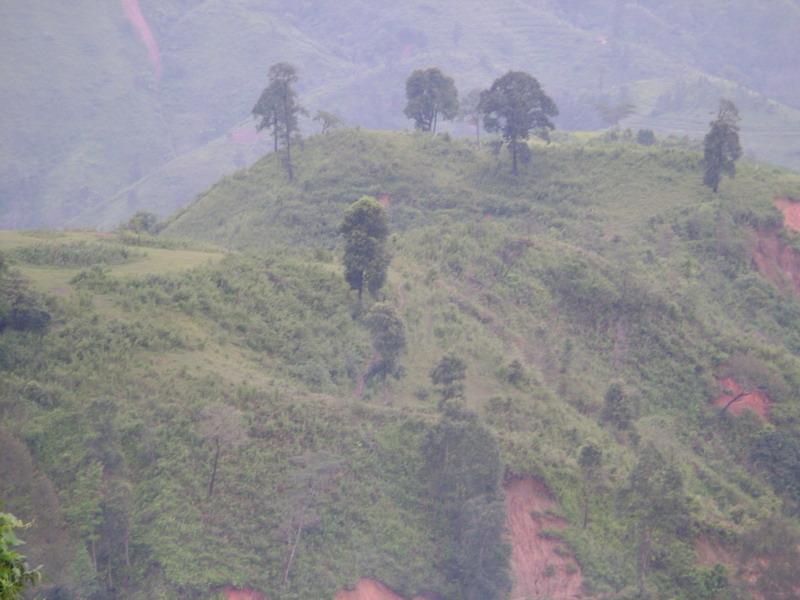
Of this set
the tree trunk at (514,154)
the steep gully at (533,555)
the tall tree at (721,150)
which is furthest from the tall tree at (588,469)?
the tree trunk at (514,154)

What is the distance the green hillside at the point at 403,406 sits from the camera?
24016 mm

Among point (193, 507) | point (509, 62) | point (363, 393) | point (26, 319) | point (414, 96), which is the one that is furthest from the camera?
point (509, 62)

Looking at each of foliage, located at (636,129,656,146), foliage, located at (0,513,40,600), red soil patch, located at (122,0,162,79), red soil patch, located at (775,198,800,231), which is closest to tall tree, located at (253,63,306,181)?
foliage, located at (636,129,656,146)

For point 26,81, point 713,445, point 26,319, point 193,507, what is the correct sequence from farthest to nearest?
1. point 26,81
2. point 713,445
3. point 26,319
4. point 193,507

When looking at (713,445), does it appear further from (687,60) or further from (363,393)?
(687,60)

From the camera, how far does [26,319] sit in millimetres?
27094

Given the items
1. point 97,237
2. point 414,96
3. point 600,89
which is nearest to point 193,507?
point 97,237

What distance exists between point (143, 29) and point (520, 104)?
135 meters

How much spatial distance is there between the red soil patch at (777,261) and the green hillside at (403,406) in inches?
9.5

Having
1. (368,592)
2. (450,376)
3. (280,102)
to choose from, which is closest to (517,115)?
(280,102)

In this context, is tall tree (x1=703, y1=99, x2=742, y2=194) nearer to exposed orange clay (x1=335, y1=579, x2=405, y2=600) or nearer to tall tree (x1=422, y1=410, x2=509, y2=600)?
tall tree (x1=422, y1=410, x2=509, y2=600)

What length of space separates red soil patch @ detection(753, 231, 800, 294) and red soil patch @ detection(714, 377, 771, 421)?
1394cm

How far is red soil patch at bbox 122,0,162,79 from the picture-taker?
15912cm

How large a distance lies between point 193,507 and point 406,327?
15.1 m
